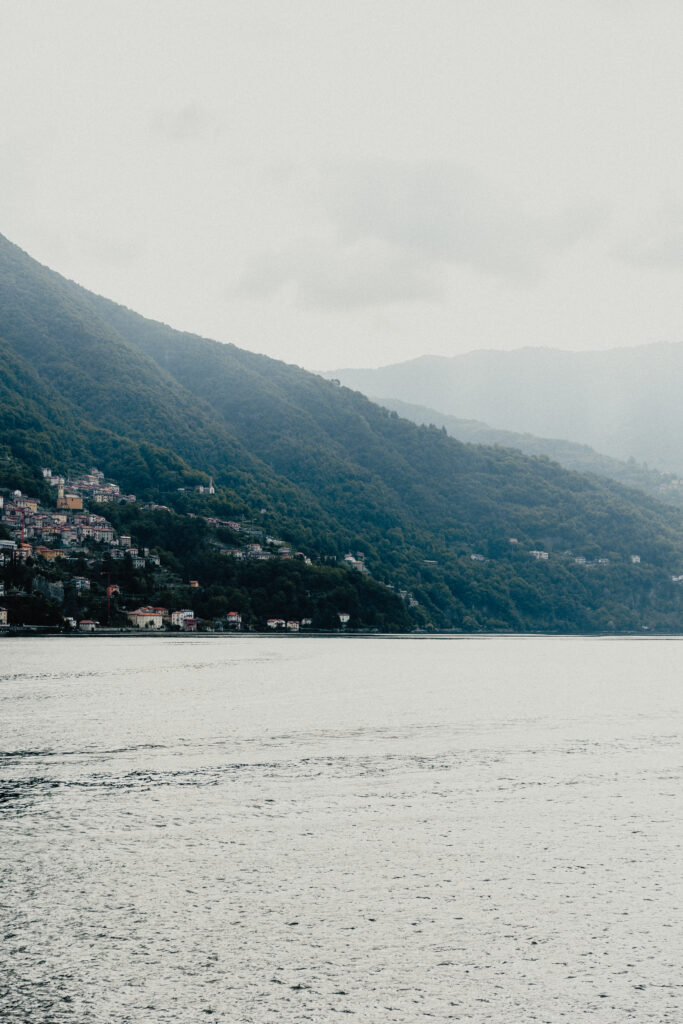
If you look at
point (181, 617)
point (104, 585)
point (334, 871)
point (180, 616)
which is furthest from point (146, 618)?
point (334, 871)

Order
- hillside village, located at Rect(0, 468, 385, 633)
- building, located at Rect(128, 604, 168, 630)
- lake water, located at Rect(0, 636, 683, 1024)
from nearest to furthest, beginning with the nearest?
lake water, located at Rect(0, 636, 683, 1024) < hillside village, located at Rect(0, 468, 385, 633) < building, located at Rect(128, 604, 168, 630)

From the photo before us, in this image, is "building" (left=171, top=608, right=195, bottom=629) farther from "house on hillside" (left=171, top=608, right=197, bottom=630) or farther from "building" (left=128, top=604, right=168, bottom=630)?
"building" (left=128, top=604, right=168, bottom=630)

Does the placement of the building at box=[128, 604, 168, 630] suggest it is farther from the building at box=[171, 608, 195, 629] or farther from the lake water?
the lake water

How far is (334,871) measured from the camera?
21594 millimetres

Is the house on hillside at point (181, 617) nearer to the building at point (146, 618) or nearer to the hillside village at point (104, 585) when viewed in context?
the hillside village at point (104, 585)

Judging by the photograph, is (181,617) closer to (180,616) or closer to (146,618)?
(180,616)

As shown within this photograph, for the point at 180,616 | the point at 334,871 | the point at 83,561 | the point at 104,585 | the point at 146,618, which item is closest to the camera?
the point at 334,871

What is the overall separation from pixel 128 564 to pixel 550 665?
86974mm

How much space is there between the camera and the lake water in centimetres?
1448

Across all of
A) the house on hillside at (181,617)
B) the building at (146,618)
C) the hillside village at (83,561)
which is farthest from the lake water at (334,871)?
the house on hillside at (181,617)

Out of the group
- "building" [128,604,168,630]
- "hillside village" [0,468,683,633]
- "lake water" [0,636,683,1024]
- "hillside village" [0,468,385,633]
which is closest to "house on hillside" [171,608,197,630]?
"hillside village" [0,468,385,633]

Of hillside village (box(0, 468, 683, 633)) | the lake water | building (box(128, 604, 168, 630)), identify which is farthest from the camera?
building (box(128, 604, 168, 630))

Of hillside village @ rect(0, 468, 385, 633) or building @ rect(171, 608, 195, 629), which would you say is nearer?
hillside village @ rect(0, 468, 385, 633)

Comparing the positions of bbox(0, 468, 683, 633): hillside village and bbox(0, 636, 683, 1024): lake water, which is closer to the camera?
bbox(0, 636, 683, 1024): lake water
